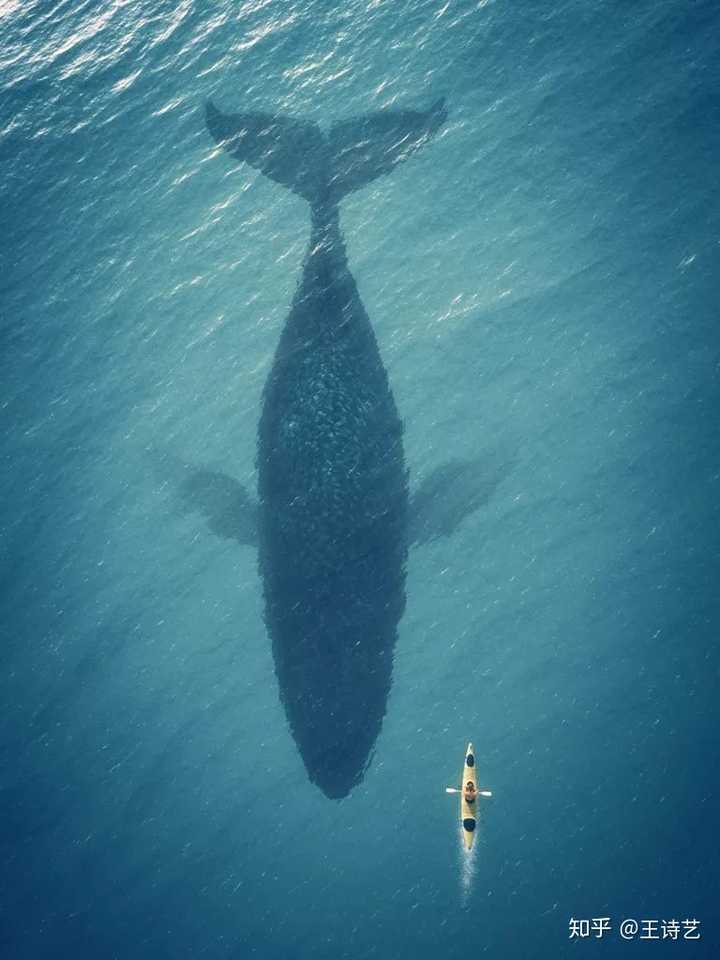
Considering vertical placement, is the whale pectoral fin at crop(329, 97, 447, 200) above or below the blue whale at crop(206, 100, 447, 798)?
above

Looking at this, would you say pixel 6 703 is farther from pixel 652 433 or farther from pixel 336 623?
pixel 652 433

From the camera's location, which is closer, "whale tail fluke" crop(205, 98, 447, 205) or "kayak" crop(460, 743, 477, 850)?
"kayak" crop(460, 743, 477, 850)

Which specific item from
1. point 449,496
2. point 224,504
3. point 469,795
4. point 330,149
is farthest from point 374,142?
point 469,795

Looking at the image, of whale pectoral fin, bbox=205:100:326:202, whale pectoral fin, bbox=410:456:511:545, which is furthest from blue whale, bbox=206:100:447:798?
whale pectoral fin, bbox=205:100:326:202

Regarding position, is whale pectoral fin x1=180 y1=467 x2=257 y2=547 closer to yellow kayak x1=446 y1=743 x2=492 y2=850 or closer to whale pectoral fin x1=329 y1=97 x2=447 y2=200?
yellow kayak x1=446 y1=743 x2=492 y2=850

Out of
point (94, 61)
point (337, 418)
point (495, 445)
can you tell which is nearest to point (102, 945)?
point (337, 418)

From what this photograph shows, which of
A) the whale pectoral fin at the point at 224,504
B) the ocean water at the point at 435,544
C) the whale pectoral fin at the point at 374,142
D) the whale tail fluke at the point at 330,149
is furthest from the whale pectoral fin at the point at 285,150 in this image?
the whale pectoral fin at the point at 224,504
